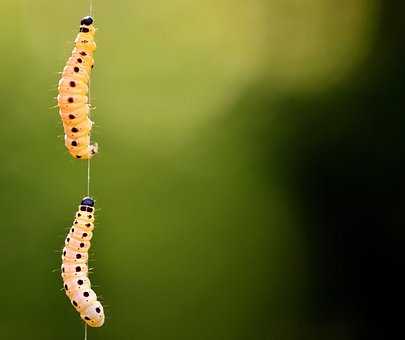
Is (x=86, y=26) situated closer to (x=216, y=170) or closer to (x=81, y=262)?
(x=81, y=262)

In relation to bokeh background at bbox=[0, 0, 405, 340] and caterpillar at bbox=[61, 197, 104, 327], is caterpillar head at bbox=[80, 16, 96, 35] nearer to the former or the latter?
caterpillar at bbox=[61, 197, 104, 327]

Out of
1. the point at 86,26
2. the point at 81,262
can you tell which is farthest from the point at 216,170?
the point at 86,26

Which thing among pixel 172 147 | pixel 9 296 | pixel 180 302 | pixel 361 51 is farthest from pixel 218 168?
pixel 9 296

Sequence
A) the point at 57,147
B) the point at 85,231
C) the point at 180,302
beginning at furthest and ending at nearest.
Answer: the point at 180,302 < the point at 57,147 < the point at 85,231

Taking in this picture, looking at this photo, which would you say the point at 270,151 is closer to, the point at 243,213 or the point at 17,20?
the point at 243,213

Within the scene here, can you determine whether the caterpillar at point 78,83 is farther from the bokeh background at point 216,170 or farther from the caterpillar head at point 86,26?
the bokeh background at point 216,170

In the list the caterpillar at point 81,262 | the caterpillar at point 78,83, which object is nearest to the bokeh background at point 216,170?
the caterpillar at point 81,262
